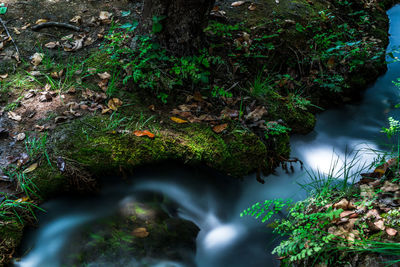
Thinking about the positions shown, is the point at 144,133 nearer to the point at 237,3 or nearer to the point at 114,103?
the point at 114,103

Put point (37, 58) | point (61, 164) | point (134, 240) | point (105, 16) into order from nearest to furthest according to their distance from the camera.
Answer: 1. point (134, 240)
2. point (61, 164)
3. point (37, 58)
4. point (105, 16)

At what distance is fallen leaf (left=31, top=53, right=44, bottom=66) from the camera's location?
371 centimetres

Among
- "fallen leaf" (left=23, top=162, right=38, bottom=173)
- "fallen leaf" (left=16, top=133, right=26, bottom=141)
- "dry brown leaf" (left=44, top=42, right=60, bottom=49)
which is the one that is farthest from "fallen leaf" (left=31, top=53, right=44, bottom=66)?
"fallen leaf" (left=23, top=162, right=38, bottom=173)

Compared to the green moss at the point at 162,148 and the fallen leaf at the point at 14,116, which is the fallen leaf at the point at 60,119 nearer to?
the green moss at the point at 162,148

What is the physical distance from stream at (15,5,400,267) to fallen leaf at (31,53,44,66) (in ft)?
6.23

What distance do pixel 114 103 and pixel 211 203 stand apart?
5.12 feet

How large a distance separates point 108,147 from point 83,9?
105 inches

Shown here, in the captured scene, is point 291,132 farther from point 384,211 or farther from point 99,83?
point 99,83

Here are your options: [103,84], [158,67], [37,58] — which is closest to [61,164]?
[103,84]

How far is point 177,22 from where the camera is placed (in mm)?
3213

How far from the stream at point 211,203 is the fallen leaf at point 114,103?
797 millimetres

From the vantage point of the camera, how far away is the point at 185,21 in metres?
3.22

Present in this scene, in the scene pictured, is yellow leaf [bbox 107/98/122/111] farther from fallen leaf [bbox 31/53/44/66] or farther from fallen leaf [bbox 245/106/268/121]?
fallen leaf [bbox 245/106/268/121]

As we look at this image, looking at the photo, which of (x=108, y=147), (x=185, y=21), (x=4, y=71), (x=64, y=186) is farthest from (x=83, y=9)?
(x=64, y=186)
